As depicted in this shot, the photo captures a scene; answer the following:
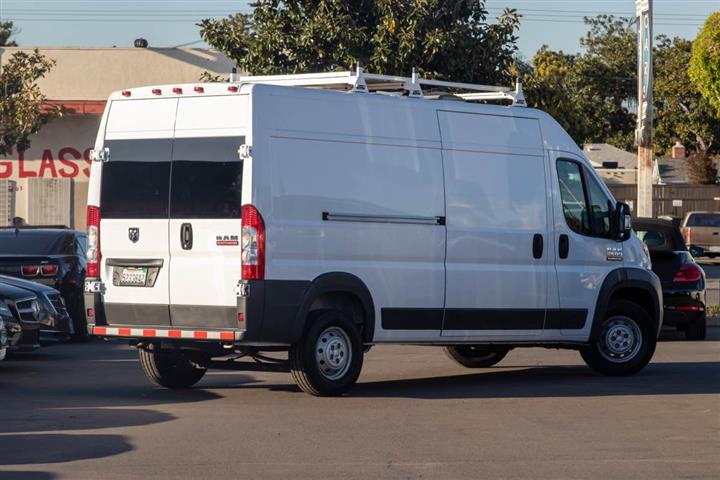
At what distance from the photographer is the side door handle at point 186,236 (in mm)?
12109

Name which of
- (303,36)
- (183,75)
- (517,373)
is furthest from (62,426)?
(183,75)

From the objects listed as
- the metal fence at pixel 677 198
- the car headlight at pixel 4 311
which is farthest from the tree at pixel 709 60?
the car headlight at pixel 4 311

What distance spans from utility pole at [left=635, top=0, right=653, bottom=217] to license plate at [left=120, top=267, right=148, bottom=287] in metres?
14.0

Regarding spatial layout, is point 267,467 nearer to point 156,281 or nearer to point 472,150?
point 156,281

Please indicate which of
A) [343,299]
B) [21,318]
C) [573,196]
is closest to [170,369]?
[343,299]

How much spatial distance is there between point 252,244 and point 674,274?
9.02m

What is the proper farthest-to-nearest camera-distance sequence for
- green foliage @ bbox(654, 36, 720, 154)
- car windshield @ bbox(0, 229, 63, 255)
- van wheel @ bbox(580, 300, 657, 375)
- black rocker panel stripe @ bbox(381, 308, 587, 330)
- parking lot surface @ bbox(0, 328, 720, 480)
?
green foliage @ bbox(654, 36, 720, 154) < car windshield @ bbox(0, 229, 63, 255) < van wheel @ bbox(580, 300, 657, 375) < black rocker panel stripe @ bbox(381, 308, 587, 330) < parking lot surface @ bbox(0, 328, 720, 480)

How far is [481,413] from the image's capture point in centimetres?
1163

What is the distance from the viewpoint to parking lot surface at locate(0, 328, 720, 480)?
8.95 m

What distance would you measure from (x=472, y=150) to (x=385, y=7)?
516 inches

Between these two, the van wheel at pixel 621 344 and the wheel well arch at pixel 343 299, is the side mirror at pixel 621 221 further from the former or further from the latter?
the wheel well arch at pixel 343 299

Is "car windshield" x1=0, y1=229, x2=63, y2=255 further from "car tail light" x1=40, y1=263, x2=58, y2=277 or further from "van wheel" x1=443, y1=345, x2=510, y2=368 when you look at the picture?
"van wheel" x1=443, y1=345, x2=510, y2=368

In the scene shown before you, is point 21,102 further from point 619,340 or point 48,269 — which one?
point 619,340

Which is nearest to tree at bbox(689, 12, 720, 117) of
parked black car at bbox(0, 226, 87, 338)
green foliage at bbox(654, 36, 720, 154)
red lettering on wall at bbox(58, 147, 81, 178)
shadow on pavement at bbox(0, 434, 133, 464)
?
green foliage at bbox(654, 36, 720, 154)
